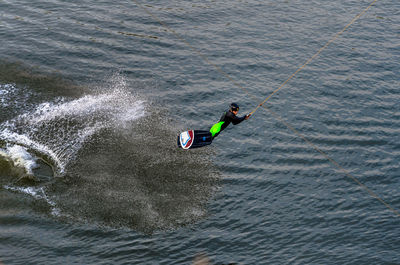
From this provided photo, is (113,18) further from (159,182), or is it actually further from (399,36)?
(399,36)

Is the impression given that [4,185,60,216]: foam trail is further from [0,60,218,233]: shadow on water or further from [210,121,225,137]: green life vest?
[210,121,225,137]: green life vest

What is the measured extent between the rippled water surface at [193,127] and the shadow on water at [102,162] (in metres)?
0.08

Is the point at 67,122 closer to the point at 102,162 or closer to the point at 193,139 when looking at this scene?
the point at 102,162

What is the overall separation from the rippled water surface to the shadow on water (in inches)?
3.1

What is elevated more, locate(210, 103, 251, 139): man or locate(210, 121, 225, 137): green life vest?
locate(210, 103, 251, 139): man

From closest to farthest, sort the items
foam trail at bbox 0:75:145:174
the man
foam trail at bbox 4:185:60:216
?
foam trail at bbox 4:185:60:216
the man
foam trail at bbox 0:75:145:174

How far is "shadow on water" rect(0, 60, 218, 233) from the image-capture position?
1891 centimetres

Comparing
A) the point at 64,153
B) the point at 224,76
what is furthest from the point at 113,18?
the point at 64,153

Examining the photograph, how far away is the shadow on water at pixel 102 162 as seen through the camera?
18906 millimetres

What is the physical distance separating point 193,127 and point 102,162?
567cm

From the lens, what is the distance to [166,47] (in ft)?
103

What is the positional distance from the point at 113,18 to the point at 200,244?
73.9ft

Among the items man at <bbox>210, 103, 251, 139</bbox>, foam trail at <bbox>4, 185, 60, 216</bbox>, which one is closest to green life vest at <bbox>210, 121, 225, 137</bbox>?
man at <bbox>210, 103, 251, 139</bbox>

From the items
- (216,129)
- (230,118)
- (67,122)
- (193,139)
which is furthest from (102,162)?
(230,118)
